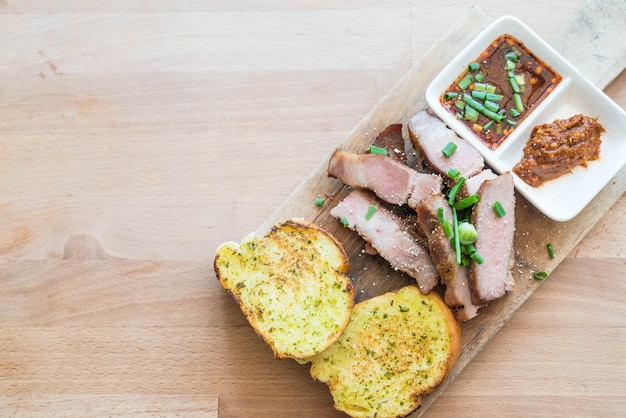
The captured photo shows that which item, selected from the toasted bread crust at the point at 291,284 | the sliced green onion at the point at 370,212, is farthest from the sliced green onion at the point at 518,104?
the toasted bread crust at the point at 291,284

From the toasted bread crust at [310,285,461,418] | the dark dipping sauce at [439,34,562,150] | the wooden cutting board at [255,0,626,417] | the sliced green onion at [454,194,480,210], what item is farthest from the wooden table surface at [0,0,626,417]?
the sliced green onion at [454,194,480,210]

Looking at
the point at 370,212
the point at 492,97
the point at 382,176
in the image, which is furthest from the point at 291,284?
the point at 492,97

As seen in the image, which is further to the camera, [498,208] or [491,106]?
[491,106]

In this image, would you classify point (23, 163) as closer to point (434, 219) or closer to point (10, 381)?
point (10, 381)

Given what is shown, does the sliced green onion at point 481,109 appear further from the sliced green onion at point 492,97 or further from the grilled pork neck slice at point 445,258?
the grilled pork neck slice at point 445,258

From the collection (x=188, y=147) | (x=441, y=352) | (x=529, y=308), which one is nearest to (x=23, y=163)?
(x=188, y=147)

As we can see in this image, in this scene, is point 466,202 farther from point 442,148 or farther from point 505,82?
point 505,82
